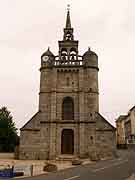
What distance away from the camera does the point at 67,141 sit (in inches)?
1436

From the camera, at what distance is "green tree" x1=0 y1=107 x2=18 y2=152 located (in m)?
53.2

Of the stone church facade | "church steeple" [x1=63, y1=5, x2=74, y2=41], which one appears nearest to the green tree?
the stone church facade

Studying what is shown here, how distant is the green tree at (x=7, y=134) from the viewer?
53219 mm

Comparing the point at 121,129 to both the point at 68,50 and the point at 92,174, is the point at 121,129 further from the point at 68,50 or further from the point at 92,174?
the point at 92,174

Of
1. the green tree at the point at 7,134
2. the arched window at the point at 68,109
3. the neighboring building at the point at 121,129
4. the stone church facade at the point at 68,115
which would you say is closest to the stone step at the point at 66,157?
the stone church facade at the point at 68,115

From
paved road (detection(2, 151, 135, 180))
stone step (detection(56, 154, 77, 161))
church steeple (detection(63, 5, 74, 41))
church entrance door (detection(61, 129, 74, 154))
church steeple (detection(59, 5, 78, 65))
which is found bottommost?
stone step (detection(56, 154, 77, 161))

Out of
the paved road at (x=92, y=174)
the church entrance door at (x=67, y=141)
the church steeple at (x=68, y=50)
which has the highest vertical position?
the church steeple at (x=68, y=50)

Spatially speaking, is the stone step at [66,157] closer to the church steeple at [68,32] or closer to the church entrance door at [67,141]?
the church entrance door at [67,141]

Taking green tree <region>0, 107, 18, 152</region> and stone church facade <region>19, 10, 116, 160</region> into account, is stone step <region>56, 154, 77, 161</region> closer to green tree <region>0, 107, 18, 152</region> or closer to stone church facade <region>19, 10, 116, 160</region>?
stone church facade <region>19, 10, 116, 160</region>

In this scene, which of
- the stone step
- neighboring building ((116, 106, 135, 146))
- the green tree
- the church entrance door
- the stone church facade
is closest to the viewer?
the stone step

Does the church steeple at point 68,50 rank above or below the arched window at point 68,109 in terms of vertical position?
above

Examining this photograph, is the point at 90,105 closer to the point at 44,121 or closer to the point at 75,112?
the point at 75,112

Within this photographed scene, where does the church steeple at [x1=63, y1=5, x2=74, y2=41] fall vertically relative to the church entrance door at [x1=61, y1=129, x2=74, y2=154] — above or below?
above

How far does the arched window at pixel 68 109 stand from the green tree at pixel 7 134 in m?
20.4
